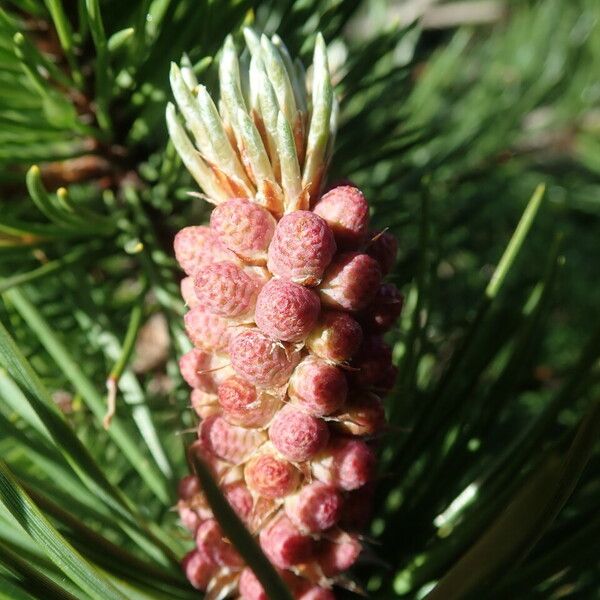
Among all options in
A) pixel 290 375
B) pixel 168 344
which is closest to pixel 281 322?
pixel 290 375

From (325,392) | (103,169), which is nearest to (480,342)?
(325,392)

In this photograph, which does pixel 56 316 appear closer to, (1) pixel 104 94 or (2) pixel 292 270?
(1) pixel 104 94

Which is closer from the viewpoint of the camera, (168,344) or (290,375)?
(290,375)

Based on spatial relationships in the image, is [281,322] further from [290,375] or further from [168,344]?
[168,344]

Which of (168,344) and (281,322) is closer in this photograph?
(281,322)
